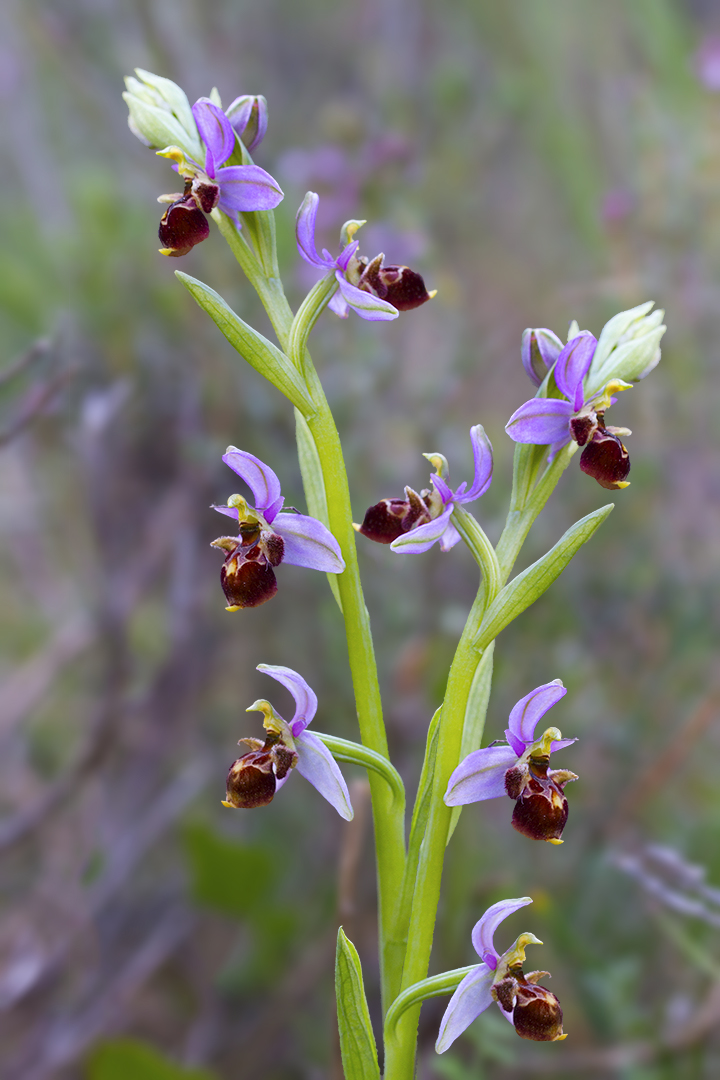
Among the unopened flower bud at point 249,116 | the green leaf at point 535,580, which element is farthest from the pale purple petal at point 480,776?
the unopened flower bud at point 249,116

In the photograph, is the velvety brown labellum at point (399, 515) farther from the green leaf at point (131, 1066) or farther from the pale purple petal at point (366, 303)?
the green leaf at point (131, 1066)

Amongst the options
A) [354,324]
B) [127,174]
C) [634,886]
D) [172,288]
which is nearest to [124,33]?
[127,174]

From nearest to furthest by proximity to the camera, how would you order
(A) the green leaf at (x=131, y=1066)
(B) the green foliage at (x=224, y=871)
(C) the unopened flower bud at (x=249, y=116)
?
(C) the unopened flower bud at (x=249, y=116)
(A) the green leaf at (x=131, y=1066)
(B) the green foliage at (x=224, y=871)

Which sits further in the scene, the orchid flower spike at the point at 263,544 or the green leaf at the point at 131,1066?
the green leaf at the point at 131,1066

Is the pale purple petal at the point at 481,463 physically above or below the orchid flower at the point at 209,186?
below

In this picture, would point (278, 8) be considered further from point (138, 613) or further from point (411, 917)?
point (411, 917)

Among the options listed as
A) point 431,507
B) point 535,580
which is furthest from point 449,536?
point 535,580
